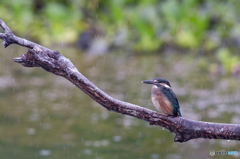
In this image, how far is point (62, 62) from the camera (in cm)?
247

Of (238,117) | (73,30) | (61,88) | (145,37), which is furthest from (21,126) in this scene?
(73,30)

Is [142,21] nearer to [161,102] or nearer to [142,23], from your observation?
[142,23]

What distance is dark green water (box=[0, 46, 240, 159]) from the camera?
466 cm

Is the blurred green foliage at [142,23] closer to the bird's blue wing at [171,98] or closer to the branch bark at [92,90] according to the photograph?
the bird's blue wing at [171,98]

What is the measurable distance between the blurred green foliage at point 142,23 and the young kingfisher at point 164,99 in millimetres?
8127

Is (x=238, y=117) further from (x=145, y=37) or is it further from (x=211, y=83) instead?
(x=145, y=37)

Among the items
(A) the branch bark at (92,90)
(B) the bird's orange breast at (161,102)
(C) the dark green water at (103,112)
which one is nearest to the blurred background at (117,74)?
(C) the dark green water at (103,112)

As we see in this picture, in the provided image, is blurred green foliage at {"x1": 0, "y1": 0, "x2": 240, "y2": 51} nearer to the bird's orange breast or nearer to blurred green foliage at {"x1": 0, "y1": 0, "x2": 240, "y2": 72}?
blurred green foliage at {"x1": 0, "y1": 0, "x2": 240, "y2": 72}

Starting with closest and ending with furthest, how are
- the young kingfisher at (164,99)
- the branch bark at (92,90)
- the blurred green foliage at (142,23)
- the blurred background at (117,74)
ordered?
1. the branch bark at (92,90)
2. the young kingfisher at (164,99)
3. the blurred background at (117,74)
4. the blurred green foliage at (142,23)

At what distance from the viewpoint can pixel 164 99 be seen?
2.74m

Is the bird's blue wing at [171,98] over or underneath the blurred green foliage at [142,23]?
underneath

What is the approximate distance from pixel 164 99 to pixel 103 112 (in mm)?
3515

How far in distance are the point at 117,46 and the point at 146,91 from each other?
4.68 metres

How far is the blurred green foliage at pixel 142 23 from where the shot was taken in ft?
37.9
